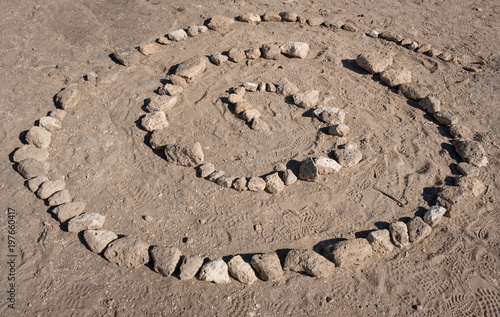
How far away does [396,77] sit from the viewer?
26.9 feet

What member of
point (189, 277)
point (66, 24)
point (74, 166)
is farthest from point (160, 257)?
point (66, 24)

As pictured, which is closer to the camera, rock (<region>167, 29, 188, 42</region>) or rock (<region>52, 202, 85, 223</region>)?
rock (<region>52, 202, 85, 223</region>)

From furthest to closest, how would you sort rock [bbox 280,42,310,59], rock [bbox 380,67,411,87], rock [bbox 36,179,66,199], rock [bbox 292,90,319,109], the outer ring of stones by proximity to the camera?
rock [bbox 280,42,310,59]
rock [bbox 380,67,411,87]
rock [bbox 292,90,319,109]
rock [bbox 36,179,66,199]
the outer ring of stones

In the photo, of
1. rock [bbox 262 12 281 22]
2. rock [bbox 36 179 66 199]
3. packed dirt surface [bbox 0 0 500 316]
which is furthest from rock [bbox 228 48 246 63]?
rock [bbox 36 179 66 199]

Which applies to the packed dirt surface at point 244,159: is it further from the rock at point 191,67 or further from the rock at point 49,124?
the rock at point 191,67

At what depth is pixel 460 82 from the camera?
8.43 meters

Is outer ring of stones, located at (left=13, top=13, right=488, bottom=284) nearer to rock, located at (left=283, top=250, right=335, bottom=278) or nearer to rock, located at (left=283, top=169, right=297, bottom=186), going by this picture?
rock, located at (left=283, top=250, right=335, bottom=278)

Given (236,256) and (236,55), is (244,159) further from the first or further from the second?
(236,55)

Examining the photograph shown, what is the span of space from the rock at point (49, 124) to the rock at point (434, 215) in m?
6.57

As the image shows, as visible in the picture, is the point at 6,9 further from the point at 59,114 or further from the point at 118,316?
the point at 118,316

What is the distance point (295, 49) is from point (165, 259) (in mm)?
5643

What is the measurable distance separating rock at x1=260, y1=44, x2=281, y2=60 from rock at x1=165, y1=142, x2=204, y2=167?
3.25m

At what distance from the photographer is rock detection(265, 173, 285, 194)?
6.39 metres

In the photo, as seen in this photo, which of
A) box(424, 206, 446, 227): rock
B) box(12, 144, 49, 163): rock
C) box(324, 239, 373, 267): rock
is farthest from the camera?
box(12, 144, 49, 163): rock
